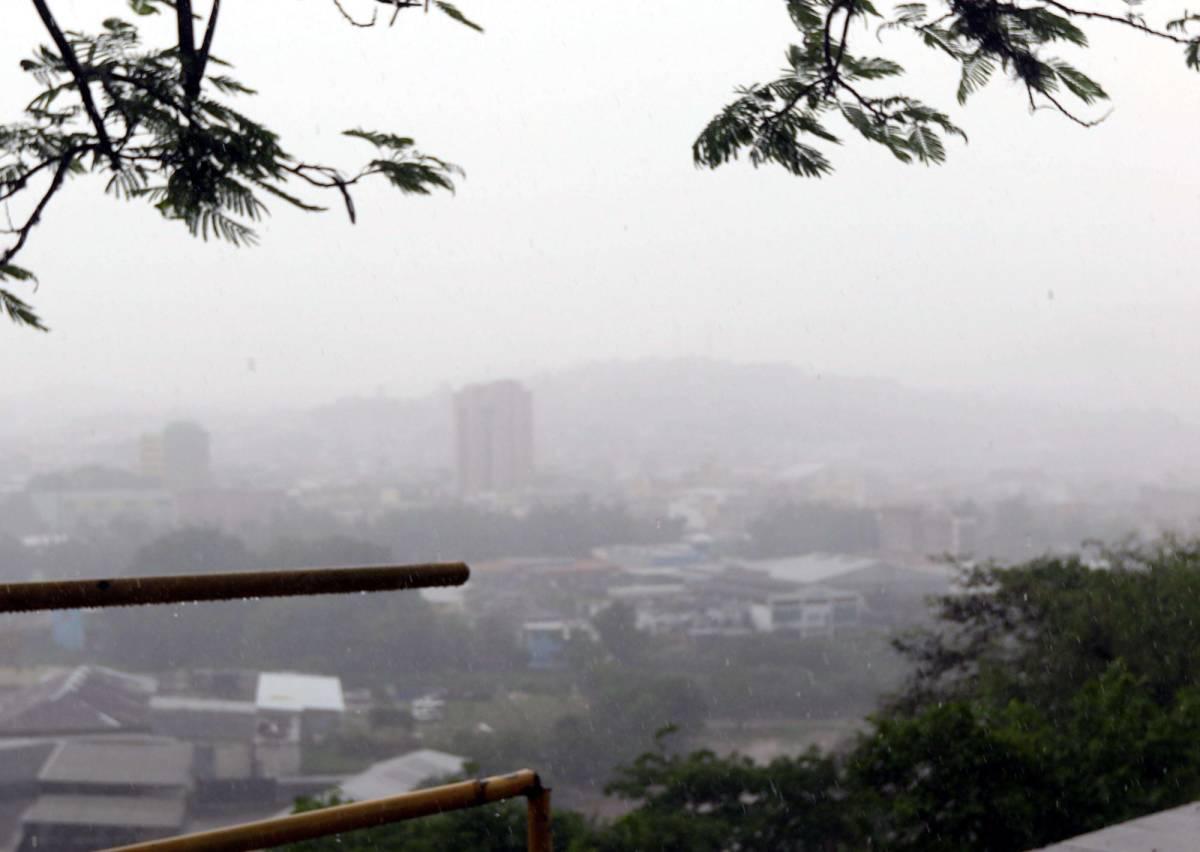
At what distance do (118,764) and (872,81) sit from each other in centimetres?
980

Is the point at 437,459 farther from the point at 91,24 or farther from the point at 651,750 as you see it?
the point at 91,24

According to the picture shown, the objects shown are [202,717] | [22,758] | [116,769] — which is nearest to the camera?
[22,758]

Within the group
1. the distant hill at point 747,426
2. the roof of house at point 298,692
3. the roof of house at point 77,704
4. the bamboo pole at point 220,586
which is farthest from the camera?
the distant hill at point 747,426

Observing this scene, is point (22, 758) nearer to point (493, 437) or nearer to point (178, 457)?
point (178, 457)

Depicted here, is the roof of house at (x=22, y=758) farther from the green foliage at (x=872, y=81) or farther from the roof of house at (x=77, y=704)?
the green foliage at (x=872, y=81)

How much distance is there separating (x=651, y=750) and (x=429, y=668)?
1266cm

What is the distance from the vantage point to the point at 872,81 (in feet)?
8.98

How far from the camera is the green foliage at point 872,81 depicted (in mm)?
2670

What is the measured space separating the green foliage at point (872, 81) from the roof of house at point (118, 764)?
8.46 m

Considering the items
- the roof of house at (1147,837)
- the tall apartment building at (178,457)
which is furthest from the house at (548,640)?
the roof of house at (1147,837)

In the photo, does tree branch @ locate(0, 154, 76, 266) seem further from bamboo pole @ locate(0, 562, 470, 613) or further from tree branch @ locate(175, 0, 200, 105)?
bamboo pole @ locate(0, 562, 470, 613)

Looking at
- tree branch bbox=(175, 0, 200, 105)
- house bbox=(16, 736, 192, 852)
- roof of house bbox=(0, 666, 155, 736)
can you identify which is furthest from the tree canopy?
roof of house bbox=(0, 666, 155, 736)

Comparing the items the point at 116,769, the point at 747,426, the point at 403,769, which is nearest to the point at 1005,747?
the point at 116,769

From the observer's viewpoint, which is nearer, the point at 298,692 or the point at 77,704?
the point at 77,704
